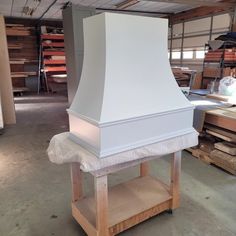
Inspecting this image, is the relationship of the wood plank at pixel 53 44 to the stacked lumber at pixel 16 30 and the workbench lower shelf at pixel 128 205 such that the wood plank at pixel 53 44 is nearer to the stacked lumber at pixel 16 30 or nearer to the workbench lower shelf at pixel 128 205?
the stacked lumber at pixel 16 30

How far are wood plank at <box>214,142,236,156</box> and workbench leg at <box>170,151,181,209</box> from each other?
1072mm

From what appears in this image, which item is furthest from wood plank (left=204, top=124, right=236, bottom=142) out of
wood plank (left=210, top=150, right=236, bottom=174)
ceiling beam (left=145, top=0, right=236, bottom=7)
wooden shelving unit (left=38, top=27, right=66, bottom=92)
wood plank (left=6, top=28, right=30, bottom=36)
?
wood plank (left=6, top=28, right=30, bottom=36)

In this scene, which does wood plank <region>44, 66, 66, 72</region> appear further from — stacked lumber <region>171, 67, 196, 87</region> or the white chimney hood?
the white chimney hood

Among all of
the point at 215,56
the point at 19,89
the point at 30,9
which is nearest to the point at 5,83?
the point at 30,9

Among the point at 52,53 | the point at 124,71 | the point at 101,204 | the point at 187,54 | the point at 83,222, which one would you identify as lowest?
the point at 83,222

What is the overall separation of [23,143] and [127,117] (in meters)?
2.70

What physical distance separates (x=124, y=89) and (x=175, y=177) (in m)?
0.87

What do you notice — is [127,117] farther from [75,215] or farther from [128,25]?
[75,215]

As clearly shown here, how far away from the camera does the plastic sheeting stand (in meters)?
1.29

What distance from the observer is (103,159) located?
1.29 meters

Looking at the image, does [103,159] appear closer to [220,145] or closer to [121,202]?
[121,202]

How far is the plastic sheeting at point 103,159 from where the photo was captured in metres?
1.29

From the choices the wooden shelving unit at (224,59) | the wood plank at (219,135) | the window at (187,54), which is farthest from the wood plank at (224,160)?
the window at (187,54)

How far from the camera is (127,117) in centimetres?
133
